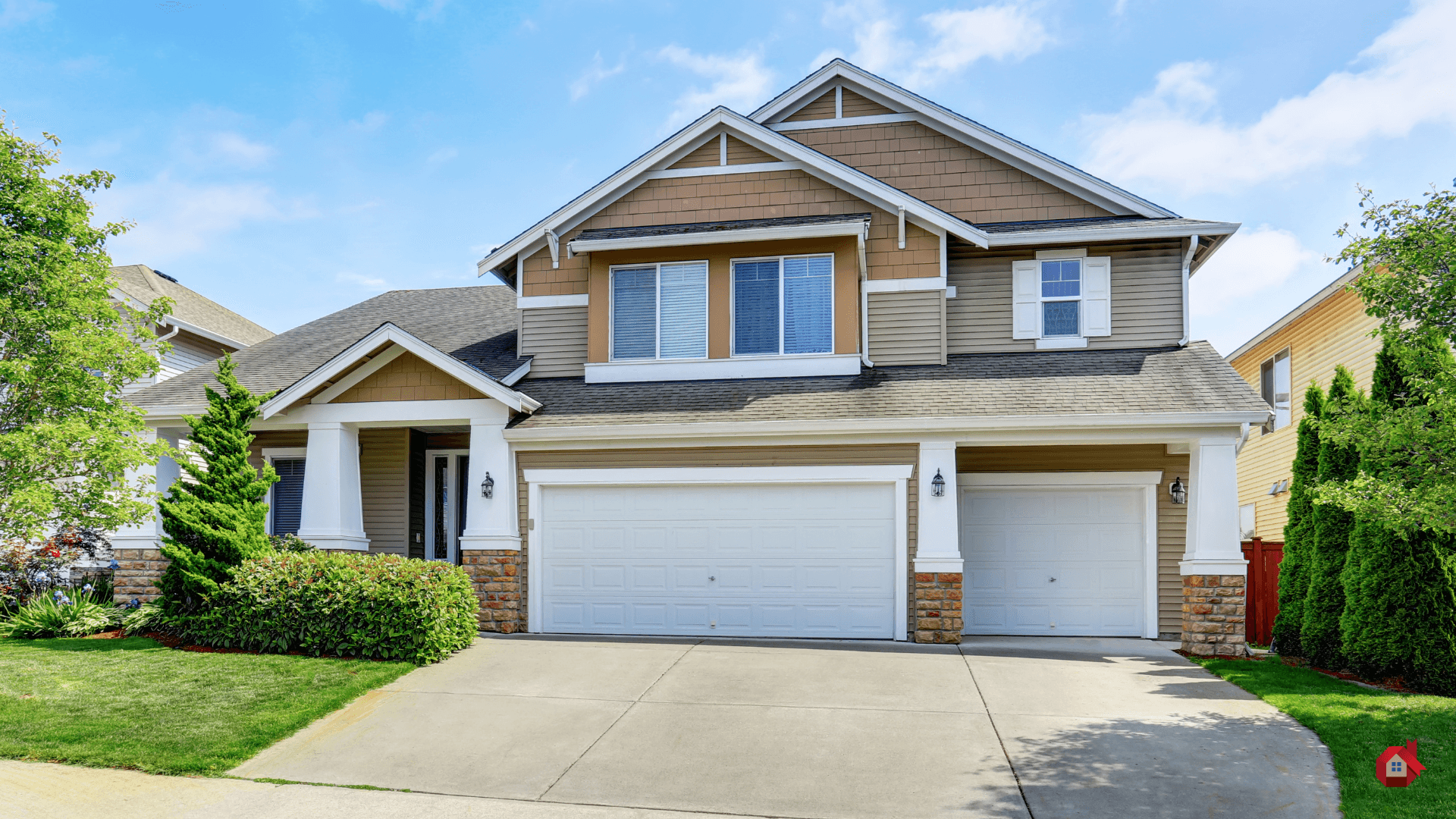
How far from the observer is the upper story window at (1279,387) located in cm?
2012

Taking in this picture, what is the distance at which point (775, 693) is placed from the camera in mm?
9008

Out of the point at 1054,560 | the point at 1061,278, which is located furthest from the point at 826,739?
the point at 1061,278

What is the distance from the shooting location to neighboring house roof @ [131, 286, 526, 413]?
46.9 ft

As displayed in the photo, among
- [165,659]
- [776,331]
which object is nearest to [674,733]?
[165,659]

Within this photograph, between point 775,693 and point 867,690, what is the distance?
0.88 metres

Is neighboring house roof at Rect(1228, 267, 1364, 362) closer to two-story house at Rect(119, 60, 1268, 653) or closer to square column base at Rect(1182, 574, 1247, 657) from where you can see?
two-story house at Rect(119, 60, 1268, 653)

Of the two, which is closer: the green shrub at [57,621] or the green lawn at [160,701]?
the green lawn at [160,701]

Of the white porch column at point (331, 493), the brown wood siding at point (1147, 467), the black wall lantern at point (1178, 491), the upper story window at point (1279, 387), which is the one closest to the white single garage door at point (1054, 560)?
the brown wood siding at point (1147, 467)

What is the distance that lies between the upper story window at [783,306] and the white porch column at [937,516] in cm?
233

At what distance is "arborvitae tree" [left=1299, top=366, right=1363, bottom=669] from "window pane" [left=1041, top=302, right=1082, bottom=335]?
3760mm

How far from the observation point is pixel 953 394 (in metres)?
12.5

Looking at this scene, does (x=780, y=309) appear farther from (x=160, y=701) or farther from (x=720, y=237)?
(x=160, y=701)

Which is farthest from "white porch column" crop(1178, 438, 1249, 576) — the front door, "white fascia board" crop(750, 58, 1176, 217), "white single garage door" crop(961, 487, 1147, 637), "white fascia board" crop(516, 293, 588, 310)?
the front door

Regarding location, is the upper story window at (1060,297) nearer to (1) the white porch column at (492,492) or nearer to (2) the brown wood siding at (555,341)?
(2) the brown wood siding at (555,341)
